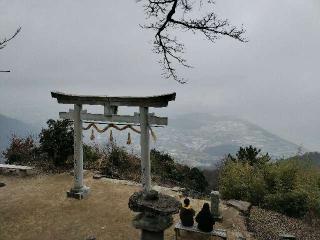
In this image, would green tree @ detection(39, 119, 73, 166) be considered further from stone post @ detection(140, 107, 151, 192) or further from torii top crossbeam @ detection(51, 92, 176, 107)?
stone post @ detection(140, 107, 151, 192)

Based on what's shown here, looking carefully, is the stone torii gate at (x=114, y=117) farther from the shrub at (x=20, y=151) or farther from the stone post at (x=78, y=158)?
the shrub at (x=20, y=151)

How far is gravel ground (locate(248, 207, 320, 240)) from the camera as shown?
11008 millimetres

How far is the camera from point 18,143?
18500 mm

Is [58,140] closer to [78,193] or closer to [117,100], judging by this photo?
[78,193]

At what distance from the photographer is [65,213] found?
1157 cm

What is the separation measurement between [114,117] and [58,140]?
17.6 ft

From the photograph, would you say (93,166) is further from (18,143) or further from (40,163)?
(18,143)

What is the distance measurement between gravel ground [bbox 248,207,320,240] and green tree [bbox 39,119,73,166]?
8.55m

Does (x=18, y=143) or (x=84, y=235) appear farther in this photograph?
(x=18, y=143)

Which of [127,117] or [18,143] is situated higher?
[127,117]

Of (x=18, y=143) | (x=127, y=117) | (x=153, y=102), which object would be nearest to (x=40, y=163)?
(x=18, y=143)

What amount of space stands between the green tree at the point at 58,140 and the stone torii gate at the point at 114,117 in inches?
136

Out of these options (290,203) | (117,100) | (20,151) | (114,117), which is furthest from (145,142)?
(20,151)

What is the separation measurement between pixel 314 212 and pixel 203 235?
6.26 m
